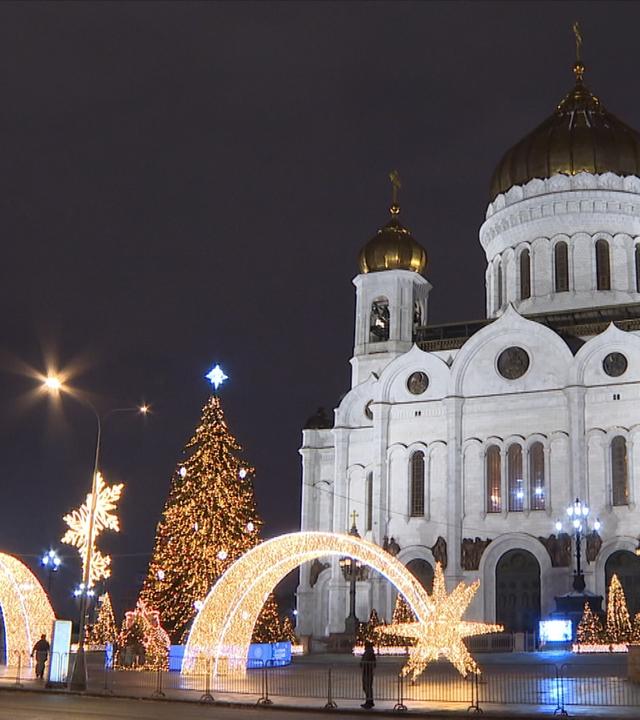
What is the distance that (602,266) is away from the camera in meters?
51.7

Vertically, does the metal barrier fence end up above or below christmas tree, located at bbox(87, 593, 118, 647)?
below

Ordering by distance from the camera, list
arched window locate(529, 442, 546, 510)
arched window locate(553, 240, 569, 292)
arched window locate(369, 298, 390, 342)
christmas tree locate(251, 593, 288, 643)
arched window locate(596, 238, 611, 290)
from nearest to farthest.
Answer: christmas tree locate(251, 593, 288, 643) → arched window locate(529, 442, 546, 510) → arched window locate(596, 238, 611, 290) → arched window locate(553, 240, 569, 292) → arched window locate(369, 298, 390, 342)

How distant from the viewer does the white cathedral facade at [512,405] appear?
44.1 m

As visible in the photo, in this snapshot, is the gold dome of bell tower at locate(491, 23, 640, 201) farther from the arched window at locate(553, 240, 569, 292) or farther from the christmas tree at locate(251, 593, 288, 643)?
the christmas tree at locate(251, 593, 288, 643)

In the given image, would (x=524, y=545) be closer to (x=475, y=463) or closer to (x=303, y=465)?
(x=475, y=463)

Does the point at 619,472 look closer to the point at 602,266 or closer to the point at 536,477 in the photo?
the point at 536,477

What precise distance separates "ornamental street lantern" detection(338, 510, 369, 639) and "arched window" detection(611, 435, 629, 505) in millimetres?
10864

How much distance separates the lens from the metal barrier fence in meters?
19.6

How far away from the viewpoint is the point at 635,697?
64.7ft

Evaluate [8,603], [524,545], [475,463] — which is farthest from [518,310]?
[8,603]

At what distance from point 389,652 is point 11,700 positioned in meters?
19.0

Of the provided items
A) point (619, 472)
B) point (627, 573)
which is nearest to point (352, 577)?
point (627, 573)

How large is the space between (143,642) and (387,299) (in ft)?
93.0

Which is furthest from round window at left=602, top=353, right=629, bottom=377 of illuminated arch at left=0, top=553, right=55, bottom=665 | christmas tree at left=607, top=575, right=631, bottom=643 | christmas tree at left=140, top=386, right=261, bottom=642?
illuminated arch at left=0, top=553, right=55, bottom=665
